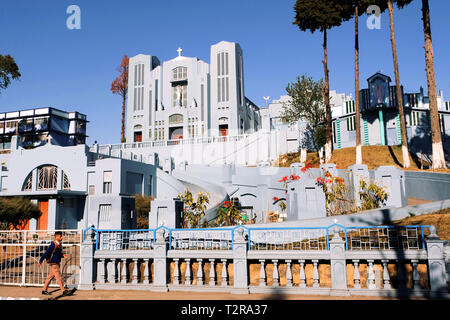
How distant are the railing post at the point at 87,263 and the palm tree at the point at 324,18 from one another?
24176mm

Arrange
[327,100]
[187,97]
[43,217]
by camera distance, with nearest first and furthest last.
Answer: [43,217] → [327,100] → [187,97]

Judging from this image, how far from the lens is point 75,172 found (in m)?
28.0

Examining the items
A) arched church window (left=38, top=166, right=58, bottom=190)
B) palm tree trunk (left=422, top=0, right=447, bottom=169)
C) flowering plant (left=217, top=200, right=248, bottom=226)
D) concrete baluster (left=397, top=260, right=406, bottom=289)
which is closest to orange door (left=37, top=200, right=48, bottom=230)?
arched church window (left=38, top=166, right=58, bottom=190)

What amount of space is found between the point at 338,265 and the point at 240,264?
2576 mm

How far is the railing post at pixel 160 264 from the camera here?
10320 millimetres

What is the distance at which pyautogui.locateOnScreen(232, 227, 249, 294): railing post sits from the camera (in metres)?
9.74

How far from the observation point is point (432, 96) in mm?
22812

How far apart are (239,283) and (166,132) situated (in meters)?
41.8

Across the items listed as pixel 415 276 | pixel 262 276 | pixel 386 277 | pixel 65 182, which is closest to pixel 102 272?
pixel 262 276

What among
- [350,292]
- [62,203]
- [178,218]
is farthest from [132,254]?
[62,203]

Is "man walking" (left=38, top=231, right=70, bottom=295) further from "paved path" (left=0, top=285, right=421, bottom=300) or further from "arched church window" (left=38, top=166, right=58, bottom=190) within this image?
"arched church window" (left=38, top=166, right=58, bottom=190)

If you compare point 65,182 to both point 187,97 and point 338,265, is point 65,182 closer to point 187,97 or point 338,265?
point 338,265

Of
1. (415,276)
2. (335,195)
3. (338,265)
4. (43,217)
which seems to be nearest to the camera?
(415,276)

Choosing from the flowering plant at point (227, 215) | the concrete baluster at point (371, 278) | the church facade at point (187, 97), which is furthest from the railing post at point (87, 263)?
the church facade at point (187, 97)
